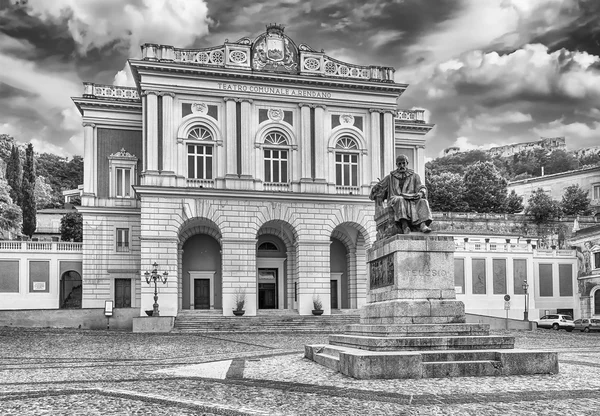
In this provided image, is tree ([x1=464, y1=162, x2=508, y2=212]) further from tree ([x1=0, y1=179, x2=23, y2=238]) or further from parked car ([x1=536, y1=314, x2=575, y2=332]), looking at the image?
tree ([x1=0, y1=179, x2=23, y2=238])

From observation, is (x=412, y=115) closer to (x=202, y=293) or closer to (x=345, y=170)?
(x=345, y=170)

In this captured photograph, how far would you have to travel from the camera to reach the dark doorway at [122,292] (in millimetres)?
41812

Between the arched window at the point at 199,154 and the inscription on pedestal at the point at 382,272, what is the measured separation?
81.7 feet

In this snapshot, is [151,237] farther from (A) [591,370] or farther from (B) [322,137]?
(A) [591,370]

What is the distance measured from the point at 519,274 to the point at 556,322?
4430 millimetres

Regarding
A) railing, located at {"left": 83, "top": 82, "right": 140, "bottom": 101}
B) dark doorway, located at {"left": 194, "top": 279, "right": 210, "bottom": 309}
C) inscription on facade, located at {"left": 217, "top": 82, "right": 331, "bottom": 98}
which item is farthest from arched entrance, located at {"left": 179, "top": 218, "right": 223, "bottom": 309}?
railing, located at {"left": 83, "top": 82, "right": 140, "bottom": 101}

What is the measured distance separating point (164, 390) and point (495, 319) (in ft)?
94.2

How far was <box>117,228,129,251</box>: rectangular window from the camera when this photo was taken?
4216 cm

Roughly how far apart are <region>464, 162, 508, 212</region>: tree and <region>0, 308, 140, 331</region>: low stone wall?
41.5 m

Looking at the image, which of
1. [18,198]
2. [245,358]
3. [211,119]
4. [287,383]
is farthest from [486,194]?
[287,383]

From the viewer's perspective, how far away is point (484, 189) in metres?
68.2

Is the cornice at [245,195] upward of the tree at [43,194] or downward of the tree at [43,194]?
downward

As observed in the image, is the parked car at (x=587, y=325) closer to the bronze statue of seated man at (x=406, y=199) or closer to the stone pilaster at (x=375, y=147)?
the stone pilaster at (x=375, y=147)

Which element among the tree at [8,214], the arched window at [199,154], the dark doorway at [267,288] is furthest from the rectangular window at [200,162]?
the tree at [8,214]
